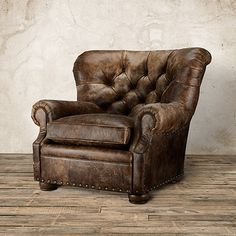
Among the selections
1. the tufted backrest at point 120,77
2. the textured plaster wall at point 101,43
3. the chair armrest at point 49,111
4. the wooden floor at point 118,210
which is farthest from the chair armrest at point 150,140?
the textured plaster wall at point 101,43

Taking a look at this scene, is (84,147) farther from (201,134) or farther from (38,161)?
(201,134)

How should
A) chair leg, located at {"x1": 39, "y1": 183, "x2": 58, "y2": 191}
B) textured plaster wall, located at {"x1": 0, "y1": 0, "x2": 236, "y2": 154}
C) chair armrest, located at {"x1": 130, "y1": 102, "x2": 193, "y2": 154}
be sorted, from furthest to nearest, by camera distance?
1. textured plaster wall, located at {"x1": 0, "y1": 0, "x2": 236, "y2": 154}
2. chair leg, located at {"x1": 39, "y1": 183, "x2": 58, "y2": 191}
3. chair armrest, located at {"x1": 130, "y1": 102, "x2": 193, "y2": 154}

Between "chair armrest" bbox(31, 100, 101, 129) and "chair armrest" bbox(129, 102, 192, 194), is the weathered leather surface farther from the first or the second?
"chair armrest" bbox(31, 100, 101, 129)

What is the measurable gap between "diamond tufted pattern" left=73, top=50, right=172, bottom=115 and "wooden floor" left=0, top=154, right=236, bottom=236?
0.75 meters

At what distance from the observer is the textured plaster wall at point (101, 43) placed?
3975 millimetres

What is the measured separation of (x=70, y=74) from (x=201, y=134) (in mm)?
1480

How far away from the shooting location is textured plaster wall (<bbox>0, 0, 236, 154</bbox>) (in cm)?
397

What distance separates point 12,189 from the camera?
2773mm

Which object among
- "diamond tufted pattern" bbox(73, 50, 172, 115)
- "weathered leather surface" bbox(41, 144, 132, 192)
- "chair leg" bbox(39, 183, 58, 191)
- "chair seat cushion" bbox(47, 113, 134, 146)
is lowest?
"chair leg" bbox(39, 183, 58, 191)

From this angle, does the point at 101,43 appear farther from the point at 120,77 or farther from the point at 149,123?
the point at 149,123

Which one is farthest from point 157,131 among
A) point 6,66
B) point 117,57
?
point 6,66

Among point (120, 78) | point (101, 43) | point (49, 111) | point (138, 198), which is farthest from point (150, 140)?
point (101, 43)

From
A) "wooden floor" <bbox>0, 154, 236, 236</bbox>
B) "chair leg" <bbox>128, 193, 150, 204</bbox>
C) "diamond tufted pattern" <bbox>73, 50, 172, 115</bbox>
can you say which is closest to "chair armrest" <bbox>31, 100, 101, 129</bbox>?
"diamond tufted pattern" <bbox>73, 50, 172, 115</bbox>

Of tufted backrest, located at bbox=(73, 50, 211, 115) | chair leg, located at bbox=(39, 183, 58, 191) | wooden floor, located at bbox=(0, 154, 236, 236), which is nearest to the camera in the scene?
wooden floor, located at bbox=(0, 154, 236, 236)
